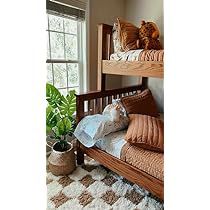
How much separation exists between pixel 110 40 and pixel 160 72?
810 millimetres

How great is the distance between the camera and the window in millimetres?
2369

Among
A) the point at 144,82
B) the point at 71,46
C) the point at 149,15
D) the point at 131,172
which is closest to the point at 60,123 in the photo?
the point at 131,172

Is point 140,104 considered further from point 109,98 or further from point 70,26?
point 70,26

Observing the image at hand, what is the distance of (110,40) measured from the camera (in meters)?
2.21

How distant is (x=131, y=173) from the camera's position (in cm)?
163

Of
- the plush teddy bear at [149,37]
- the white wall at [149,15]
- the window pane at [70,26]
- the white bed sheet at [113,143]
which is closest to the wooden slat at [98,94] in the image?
the white wall at [149,15]

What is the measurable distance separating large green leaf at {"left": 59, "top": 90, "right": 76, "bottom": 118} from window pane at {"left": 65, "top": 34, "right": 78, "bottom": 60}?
71 cm

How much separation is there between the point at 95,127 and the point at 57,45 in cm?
114

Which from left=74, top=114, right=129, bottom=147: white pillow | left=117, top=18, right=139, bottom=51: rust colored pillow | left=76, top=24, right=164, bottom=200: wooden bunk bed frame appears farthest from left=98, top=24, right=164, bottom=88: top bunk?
left=74, top=114, right=129, bottom=147: white pillow

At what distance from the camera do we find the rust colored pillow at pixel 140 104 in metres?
2.19

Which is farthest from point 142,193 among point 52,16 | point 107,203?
point 52,16

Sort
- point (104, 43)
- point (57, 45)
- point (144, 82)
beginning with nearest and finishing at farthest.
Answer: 1. point (104, 43)
2. point (57, 45)
3. point (144, 82)

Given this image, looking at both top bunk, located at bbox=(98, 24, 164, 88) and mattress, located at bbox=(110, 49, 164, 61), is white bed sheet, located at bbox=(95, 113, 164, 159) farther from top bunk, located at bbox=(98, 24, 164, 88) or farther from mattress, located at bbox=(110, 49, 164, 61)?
mattress, located at bbox=(110, 49, 164, 61)
